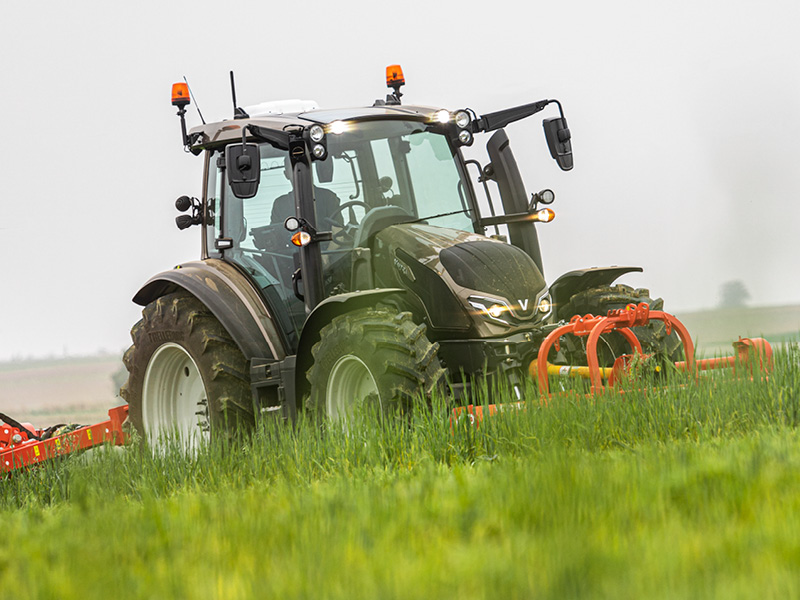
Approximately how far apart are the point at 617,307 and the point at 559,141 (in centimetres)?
127

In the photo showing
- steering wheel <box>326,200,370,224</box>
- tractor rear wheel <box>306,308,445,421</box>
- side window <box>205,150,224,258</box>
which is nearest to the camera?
tractor rear wheel <box>306,308,445,421</box>

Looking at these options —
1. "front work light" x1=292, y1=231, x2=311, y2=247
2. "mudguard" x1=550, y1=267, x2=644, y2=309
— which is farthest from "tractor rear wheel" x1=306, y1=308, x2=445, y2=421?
"mudguard" x1=550, y1=267, x2=644, y2=309

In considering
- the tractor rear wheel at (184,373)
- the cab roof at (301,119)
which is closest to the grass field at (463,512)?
the tractor rear wheel at (184,373)

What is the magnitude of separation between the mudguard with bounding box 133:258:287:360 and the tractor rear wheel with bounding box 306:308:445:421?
88cm

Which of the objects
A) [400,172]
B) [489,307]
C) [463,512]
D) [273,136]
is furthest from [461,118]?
[463,512]

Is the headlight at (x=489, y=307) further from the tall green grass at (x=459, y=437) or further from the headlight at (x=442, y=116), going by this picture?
the headlight at (x=442, y=116)

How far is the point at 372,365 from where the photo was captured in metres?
5.64

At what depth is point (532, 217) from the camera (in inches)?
274

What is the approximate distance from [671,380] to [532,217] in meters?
1.87

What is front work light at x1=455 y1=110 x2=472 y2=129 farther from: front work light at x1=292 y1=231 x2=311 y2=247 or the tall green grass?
the tall green grass

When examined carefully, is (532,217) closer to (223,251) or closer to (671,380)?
(671,380)

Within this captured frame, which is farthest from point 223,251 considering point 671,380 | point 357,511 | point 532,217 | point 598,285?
point 357,511

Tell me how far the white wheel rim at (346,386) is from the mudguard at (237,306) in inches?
36.1

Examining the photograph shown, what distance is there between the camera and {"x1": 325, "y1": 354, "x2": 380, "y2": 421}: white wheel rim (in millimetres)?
6000
